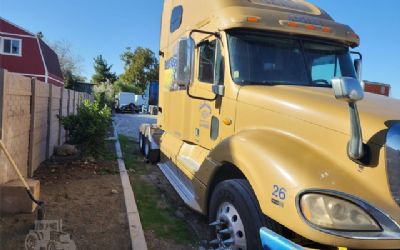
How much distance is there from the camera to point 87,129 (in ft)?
31.0

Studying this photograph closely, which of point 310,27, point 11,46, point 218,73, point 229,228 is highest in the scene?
point 11,46

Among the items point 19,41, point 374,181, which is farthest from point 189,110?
point 19,41

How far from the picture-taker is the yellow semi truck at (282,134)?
3.06m

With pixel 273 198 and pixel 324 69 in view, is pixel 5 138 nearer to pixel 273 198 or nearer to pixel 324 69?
pixel 273 198

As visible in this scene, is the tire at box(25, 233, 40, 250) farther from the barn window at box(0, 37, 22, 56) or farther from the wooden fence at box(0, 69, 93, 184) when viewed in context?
the barn window at box(0, 37, 22, 56)

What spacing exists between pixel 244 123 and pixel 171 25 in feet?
14.2

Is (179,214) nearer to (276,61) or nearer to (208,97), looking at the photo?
(208,97)

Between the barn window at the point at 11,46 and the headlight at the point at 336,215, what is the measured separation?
3527 cm

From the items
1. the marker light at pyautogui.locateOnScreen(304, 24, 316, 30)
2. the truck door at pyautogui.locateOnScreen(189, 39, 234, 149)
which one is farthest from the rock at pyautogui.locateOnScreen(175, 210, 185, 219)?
the marker light at pyautogui.locateOnScreen(304, 24, 316, 30)

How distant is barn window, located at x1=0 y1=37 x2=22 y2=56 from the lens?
33.9 meters

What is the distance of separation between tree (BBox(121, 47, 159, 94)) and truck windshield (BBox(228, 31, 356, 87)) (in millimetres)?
68894

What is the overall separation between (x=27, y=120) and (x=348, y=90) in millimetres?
5518

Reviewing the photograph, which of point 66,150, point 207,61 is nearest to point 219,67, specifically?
point 207,61

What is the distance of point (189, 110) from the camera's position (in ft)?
21.5
